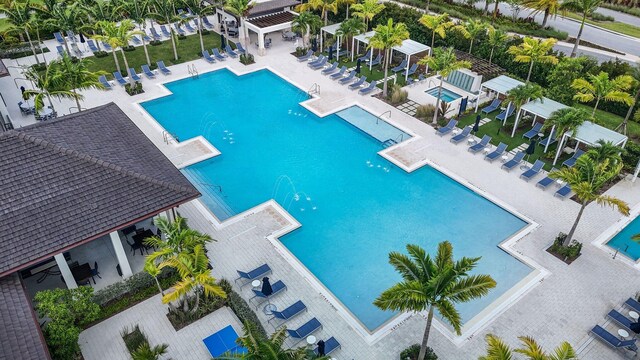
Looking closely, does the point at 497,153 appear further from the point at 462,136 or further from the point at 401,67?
the point at 401,67

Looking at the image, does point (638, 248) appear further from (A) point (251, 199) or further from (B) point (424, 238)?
(A) point (251, 199)

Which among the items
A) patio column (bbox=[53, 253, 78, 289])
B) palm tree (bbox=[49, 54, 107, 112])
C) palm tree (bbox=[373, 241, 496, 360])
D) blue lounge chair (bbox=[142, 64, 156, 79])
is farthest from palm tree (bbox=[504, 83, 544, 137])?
blue lounge chair (bbox=[142, 64, 156, 79])

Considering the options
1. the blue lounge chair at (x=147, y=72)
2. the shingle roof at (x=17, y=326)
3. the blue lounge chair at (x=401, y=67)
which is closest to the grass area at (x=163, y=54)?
the blue lounge chair at (x=147, y=72)

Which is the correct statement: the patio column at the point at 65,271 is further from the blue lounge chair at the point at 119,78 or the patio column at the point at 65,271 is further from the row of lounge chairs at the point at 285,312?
the blue lounge chair at the point at 119,78

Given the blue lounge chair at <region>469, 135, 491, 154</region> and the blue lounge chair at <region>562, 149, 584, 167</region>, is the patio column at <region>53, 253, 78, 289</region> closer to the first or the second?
the blue lounge chair at <region>469, 135, 491, 154</region>

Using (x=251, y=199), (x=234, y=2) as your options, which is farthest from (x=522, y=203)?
(x=234, y=2)

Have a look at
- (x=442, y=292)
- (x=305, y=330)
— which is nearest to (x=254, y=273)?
(x=305, y=330)
